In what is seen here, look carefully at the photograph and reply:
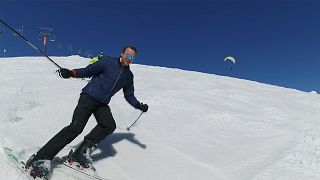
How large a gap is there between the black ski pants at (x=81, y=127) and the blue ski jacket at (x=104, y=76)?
11 centimetres

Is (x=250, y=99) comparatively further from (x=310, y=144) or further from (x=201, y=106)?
(x=310, y=144)

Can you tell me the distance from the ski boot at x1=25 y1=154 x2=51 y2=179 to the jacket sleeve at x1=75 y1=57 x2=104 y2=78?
4.24 ft

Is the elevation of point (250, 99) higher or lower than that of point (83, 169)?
higher

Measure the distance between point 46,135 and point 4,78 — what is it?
6976mm

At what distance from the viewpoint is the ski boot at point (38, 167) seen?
193 inches

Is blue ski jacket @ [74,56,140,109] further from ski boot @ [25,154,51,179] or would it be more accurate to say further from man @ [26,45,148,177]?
ski boot @ [25,154,51,179]

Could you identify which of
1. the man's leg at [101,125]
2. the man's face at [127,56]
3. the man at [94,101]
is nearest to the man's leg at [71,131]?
the man at [94,101]

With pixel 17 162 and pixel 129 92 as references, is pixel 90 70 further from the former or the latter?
pixel 17 162

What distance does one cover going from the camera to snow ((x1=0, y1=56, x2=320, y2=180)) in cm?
567

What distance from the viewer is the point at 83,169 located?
5.38m

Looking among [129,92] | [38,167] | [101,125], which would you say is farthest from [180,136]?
[38,167]

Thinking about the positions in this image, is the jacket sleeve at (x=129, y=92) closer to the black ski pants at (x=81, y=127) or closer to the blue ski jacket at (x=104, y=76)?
the blue ski jacket at (x=104, y=76)

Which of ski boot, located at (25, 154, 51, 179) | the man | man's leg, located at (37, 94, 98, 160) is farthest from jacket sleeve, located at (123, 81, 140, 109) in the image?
ski boot, located at (25, 154, 51, 179)

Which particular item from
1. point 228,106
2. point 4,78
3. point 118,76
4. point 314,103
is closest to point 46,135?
point 118,76
